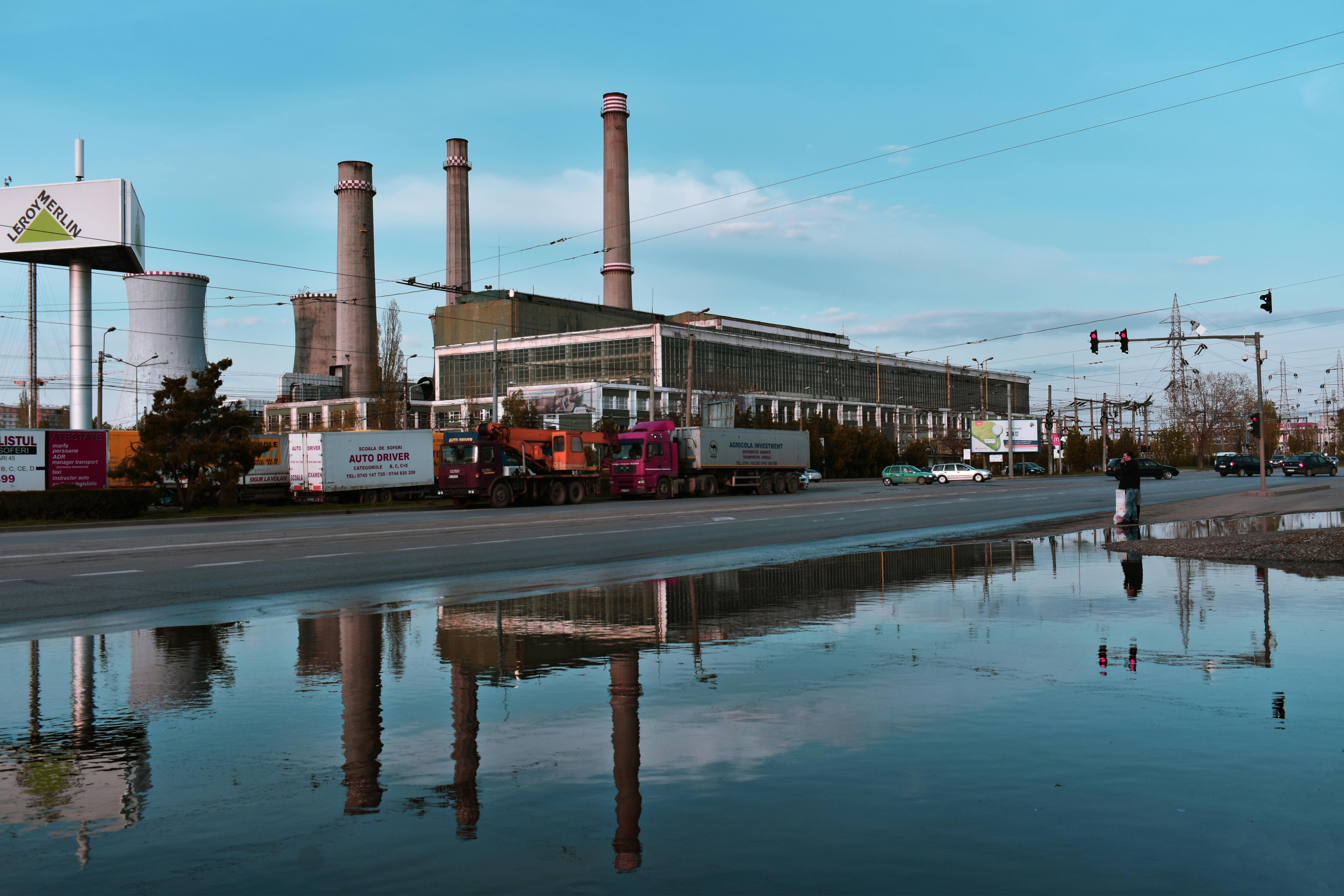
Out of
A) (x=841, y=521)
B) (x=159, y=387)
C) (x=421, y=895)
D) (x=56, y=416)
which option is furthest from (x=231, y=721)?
(x=56, y=416)

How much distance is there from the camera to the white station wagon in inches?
3022

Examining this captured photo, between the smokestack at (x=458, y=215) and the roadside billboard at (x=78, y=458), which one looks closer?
the roadside billboard at (x=78, y=458)

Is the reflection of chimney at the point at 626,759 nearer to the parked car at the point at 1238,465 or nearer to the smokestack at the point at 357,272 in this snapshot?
the parked car at the point at 1238,465

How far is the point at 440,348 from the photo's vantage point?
129 meters

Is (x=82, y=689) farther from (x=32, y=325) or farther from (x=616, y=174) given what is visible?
(x=616, y=174)

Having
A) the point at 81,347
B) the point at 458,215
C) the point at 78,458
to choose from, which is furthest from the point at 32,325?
the point at 458,215

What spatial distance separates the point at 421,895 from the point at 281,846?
823 millimetres

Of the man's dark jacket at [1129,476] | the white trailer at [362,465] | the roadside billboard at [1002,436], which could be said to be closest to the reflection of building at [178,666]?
the man's dark jacket at [1129,476]

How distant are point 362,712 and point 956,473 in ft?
246

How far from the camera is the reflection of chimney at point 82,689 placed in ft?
19.8

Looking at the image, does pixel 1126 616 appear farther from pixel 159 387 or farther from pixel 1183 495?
pixel 159 387

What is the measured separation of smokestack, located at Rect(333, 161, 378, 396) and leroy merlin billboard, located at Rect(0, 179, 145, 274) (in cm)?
4829

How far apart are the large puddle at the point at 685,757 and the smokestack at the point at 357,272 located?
4193 inches

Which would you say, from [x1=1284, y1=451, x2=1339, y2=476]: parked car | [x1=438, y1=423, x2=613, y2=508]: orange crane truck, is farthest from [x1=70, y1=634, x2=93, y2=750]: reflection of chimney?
[x1=1284, y1=451, x2=1339, y2=476]: parked car
